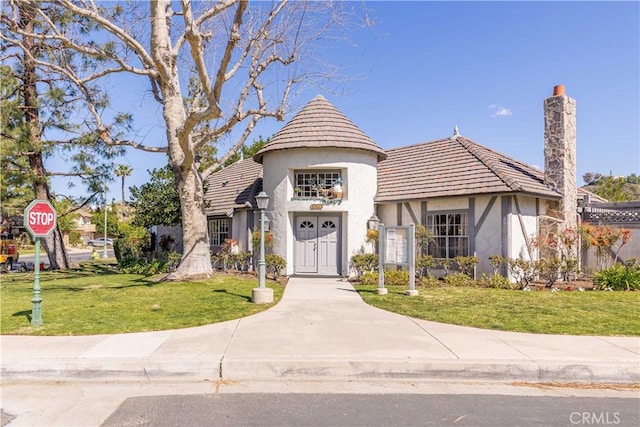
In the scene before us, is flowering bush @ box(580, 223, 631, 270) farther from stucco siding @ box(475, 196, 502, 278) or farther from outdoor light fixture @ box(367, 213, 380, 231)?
outdoor light fixture @ box(367, 213, 380, 231)

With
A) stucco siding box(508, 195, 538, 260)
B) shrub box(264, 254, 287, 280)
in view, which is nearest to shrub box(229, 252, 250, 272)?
shrub box(264, 254, 287, 280)

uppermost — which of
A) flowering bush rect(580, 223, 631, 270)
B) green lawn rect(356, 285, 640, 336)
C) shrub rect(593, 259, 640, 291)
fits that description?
flowering bush rect(580, 223, 631, 270)

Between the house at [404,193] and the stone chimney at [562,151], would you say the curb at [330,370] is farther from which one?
the stone chimney at [562,151]

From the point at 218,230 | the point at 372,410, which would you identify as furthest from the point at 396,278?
the point at 218,230

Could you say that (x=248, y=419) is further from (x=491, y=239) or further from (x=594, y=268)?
(x=594, y=268)

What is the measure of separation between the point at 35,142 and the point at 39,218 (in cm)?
1313

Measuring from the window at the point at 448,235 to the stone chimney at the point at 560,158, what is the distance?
9.23 feet

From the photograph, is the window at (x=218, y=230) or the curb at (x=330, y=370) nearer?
the curb at (x=330, y=370)

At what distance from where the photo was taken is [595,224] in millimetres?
15305

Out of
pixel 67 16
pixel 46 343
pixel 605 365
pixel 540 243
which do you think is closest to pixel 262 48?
pixel 67 16

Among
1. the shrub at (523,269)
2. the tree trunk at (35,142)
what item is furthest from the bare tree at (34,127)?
the shrub at (523,269)

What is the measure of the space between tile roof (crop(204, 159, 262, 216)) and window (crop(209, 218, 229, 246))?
67 cm

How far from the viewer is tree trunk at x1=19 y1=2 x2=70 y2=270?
18.4 metres

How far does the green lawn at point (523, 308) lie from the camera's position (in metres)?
7.88
